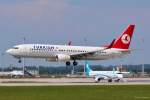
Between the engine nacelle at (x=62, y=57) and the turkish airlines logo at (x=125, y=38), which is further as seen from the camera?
the turkish airlines logo at (x=125, y=38)

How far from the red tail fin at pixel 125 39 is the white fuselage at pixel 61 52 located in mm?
2051

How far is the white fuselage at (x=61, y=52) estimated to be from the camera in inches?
4355

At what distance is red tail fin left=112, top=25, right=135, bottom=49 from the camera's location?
119194mm

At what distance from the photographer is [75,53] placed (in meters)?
115

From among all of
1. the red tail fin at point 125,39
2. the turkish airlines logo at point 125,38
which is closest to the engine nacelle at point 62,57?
the red tail fin at point 125,39

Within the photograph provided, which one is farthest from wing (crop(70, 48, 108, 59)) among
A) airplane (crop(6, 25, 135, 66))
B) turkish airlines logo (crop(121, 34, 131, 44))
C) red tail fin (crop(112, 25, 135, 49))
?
turkish airlines logo (crop(121, 34, 131, 44))
